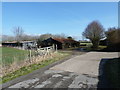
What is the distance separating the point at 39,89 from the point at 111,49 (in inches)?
1103

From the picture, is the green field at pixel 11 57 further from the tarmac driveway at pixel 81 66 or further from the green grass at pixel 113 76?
the green grass at pixel 113 76

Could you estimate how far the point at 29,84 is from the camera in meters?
6.64

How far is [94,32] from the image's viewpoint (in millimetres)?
39188

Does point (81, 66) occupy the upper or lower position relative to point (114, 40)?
lower

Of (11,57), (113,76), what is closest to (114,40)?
(11,57)

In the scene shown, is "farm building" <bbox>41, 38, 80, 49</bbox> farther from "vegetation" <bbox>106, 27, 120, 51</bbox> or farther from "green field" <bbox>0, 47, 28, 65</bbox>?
"green field" <bbox>0, 47, 28, 65</bbox>

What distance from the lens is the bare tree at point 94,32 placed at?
→ 37853 mm

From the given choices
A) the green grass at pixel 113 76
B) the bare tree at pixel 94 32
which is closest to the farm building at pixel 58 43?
the bare tree at pixel 94 32

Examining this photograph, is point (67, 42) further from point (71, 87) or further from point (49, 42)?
point (71, 87)

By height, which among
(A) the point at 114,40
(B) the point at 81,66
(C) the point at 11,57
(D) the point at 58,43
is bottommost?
(B) the point at 81,66

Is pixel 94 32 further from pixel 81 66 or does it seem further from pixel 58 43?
pixel 81 66

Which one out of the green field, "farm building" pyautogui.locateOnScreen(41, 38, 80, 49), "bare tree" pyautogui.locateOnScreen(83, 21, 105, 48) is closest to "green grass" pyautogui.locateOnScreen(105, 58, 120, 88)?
the green field

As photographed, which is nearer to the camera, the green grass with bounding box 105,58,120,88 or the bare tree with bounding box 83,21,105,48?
the green grass with bounding box 105,58,120,88

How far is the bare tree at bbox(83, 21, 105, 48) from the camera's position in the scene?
37.9 metres
